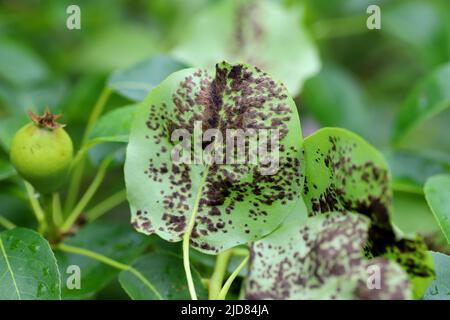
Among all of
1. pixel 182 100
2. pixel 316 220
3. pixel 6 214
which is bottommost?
pixel 6 214

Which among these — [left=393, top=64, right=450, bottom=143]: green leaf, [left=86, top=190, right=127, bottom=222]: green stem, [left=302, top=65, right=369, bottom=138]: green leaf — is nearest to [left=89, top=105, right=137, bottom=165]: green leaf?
[left=86, top=190, right=127, bottom=222]: green stem

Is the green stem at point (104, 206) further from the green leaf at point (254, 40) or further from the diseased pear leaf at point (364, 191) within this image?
the diseased pear leaf at point (364, 191)

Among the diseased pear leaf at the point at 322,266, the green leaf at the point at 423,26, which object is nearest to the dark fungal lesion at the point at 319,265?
the diseased pear leaf at the point at 322,266

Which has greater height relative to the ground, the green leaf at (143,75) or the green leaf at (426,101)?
the green leaf at (143,75)

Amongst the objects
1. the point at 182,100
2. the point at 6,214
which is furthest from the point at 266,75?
the point at 6,214

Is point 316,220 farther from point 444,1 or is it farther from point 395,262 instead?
point 444,1

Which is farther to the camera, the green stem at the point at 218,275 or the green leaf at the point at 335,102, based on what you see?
the green leaf at the point at 335,102
